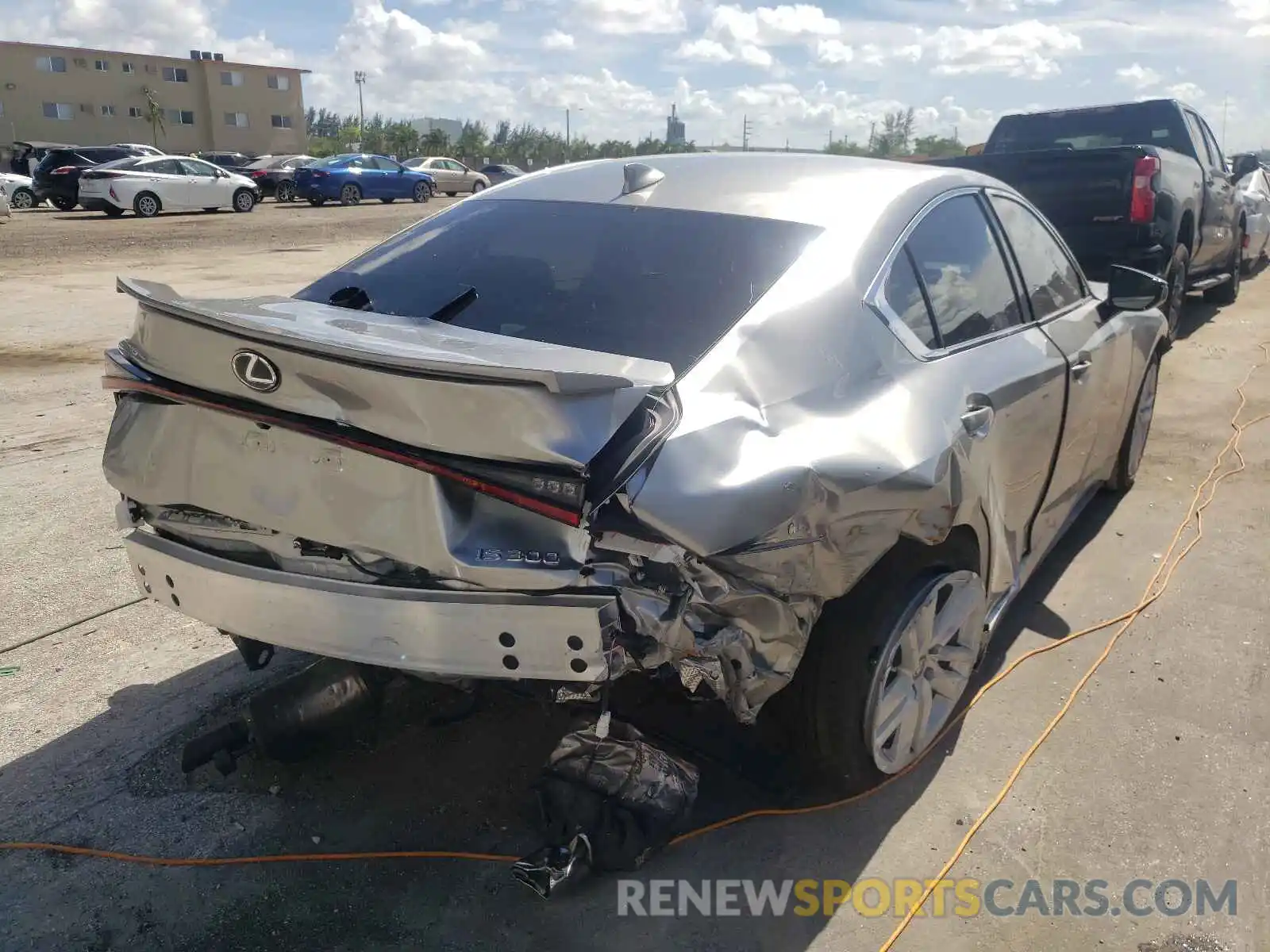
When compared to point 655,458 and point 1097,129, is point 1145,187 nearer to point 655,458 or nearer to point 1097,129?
point 1097,129

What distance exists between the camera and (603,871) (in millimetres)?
2564

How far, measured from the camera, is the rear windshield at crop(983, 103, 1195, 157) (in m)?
9.72

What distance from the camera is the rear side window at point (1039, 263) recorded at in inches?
147

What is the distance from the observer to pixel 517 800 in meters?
2.86

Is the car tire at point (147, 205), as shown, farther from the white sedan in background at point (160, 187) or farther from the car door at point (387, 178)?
the car door at point (387, 178)

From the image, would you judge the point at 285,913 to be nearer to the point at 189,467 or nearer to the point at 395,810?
the point at 395,810

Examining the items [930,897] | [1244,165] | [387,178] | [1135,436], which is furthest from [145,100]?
[930,897]

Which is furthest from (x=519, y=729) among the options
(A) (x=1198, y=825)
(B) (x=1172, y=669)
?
(B) (x=1172, y=669)

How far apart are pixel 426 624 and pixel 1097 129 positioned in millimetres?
10322

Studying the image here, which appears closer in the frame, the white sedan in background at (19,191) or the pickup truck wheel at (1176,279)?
the pickup truck wheel at (1176,279)

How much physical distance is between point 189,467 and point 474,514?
2.63ft

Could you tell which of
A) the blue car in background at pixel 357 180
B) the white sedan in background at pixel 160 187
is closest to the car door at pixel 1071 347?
the white sedan in background at pixel 160 187

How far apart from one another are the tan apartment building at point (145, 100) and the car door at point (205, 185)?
46913 mm

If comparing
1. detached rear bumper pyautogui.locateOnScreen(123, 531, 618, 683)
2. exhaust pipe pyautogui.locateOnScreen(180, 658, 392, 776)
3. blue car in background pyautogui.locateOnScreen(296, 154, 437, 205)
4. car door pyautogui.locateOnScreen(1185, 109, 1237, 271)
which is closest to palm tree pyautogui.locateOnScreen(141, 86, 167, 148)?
blue car in background pyautogui.locateOnScreen(296, 154, 437, 205)
